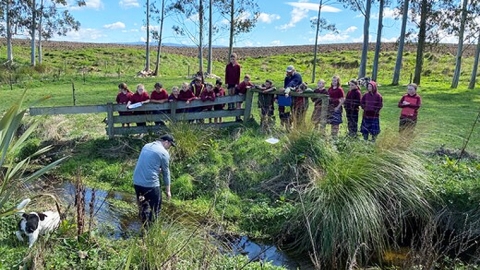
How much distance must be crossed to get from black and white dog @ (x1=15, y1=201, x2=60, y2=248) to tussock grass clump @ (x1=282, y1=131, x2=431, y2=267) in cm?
311

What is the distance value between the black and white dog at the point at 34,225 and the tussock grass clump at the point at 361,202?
311 cm

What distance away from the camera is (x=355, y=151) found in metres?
7.25

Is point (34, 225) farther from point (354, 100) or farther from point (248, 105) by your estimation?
point (354, 100)

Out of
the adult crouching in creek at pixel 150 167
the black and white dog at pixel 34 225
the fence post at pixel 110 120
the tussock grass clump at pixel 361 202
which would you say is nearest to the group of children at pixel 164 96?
the fence post at pixel 110 120

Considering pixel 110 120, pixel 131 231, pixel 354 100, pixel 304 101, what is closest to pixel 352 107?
pixel 354 100

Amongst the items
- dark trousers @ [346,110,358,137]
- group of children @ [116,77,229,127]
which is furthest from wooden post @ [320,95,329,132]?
group of children @ [116,77,229,127]

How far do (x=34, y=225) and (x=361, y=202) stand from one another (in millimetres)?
4164

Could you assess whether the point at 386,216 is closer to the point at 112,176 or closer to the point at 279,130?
the point at 279,130

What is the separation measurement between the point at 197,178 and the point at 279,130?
2.04m

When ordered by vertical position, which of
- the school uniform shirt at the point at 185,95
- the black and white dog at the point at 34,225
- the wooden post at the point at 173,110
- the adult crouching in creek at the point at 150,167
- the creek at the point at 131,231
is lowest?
the creek at the point at 131,231

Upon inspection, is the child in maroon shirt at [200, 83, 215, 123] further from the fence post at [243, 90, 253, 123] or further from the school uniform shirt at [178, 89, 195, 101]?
the fence post at [243, 90, 253, 123]

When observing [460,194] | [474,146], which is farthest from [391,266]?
[474,146]

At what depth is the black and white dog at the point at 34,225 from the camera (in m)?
5.12

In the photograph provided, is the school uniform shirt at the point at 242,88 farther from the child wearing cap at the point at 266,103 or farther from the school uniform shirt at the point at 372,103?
the school uniform shirt at the point at 372,103
